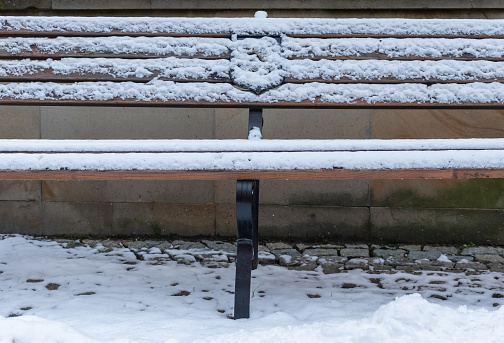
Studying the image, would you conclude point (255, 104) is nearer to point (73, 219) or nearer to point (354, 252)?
point (354, 252)

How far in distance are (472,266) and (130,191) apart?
7.47ft

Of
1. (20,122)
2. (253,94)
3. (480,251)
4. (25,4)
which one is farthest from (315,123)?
(25,4)

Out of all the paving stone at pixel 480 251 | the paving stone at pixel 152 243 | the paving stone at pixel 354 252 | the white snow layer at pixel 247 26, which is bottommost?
the paving stone at pixel 152 243

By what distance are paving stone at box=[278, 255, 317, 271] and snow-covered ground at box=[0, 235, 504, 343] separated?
0.35ft

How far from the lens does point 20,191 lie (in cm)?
347

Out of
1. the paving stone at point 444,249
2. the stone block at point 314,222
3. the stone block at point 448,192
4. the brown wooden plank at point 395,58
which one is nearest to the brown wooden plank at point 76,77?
the brown wooden plank at point 395,58

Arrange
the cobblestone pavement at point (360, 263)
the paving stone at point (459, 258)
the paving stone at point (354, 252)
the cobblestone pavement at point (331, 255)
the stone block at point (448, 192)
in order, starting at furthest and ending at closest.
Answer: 1. the stone block at point (448, 192)
2. the paving stone at point (354, 252)
3. the paving stone at point (459, 258)
4. the cobblestone pavement at point (331, 255)
5. the cobblestone pavement at point (360, 263)

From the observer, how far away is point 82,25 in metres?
2.42

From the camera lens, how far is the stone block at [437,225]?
3.38 meters

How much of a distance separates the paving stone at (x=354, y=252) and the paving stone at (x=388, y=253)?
6 cm

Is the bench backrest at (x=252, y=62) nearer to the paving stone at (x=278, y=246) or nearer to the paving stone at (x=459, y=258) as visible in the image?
the paving stone at (x=459, y=258)

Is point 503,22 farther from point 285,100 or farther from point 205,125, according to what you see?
point 205,125

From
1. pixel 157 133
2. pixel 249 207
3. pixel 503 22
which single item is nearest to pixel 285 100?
pixel 249 207

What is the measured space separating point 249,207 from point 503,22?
5.49ft
